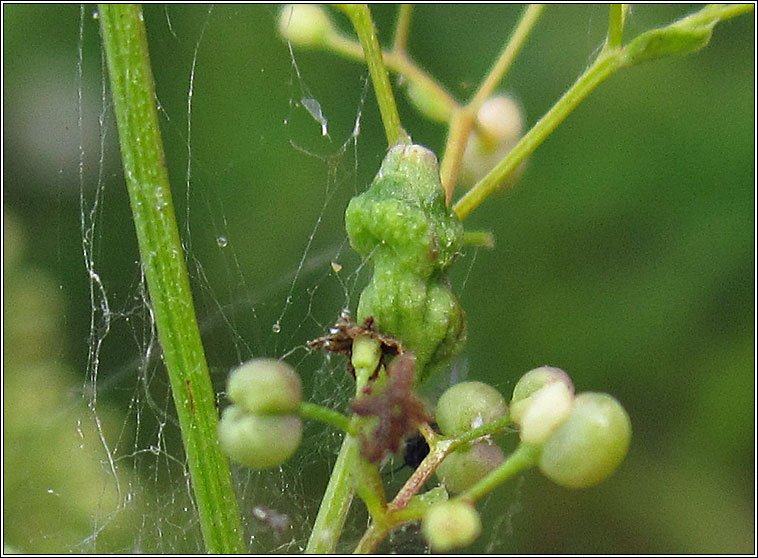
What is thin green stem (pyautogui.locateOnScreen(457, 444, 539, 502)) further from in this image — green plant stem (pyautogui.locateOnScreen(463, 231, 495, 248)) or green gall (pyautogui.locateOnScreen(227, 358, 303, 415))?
green plant stem (pyautogui.locateOnScreen(463, 231, 495, 248))

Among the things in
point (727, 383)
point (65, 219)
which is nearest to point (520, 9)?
point (727, 383)

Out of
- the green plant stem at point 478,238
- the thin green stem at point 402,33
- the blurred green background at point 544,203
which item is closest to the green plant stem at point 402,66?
the thin green stem at point 402,33

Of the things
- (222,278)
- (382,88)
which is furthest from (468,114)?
(222,278)

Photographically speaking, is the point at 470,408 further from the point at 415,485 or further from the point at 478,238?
the point at 478,238

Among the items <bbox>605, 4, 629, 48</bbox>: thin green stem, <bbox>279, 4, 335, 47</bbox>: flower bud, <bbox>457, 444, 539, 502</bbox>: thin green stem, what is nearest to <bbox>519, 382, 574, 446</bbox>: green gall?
<bbox>457, 444, 539, 502</bbox>: thin green stem

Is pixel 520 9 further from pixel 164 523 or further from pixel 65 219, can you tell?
pixel 164 523

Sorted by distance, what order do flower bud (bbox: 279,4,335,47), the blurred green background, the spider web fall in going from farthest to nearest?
the blurred green background
the spider web
flower bud (bbox: 279,4,335,47)

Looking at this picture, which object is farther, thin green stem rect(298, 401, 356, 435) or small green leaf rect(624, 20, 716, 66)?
small green leaf rect(624, 20, 716, 66)
